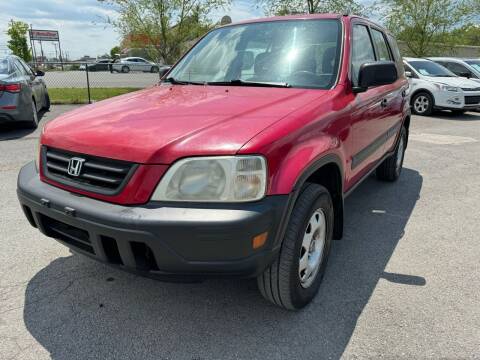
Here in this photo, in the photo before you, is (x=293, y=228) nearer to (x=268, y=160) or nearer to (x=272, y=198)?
(x=272, y=198)

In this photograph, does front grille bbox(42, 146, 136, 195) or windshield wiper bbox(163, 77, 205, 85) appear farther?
windshield wiper bbox(163, 77, 205, 85)

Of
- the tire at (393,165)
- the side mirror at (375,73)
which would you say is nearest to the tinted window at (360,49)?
the side mirror at (375,73)

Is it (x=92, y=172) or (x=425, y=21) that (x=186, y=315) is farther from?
(x=425, y=21)

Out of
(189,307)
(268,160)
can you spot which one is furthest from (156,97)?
(189,307)

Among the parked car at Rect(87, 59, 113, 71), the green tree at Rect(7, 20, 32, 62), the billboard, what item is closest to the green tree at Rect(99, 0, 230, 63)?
the parked car at Rect(87, 59, 113, 71)

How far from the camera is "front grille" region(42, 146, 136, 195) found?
1987mm

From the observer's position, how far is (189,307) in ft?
8.31

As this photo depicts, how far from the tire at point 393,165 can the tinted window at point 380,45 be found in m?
1.08

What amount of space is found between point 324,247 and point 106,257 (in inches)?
54.7

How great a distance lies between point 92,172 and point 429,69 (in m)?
12.4

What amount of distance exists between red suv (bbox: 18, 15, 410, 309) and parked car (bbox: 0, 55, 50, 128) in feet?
17.2

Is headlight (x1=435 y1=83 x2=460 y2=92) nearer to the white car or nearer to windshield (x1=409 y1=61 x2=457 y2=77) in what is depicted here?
the white car

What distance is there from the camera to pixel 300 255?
229 centimetres

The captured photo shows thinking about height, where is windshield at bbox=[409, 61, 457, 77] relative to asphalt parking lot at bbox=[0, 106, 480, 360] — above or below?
above
